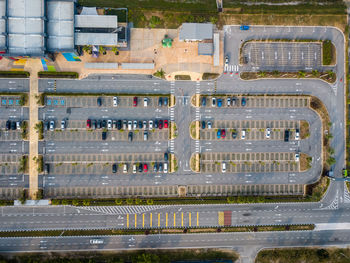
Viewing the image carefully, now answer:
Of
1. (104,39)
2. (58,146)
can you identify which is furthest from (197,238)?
(104,39)

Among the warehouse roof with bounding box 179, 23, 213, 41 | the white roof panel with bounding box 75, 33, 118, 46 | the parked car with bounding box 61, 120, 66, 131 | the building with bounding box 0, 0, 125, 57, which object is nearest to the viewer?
the building with bounding box 0, 0, 125, 57

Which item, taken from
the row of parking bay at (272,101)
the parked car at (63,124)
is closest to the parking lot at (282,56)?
the row of parking bay at (272,101)

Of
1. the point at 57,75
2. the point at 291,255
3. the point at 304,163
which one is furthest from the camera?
the point at 304,163

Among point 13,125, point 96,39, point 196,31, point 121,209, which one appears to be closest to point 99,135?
point 121,209

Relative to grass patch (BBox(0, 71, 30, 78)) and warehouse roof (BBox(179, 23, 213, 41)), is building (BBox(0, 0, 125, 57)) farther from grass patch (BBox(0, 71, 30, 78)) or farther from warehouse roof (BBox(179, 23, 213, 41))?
warehouse roof (BBox(179, 23, 213, 41))

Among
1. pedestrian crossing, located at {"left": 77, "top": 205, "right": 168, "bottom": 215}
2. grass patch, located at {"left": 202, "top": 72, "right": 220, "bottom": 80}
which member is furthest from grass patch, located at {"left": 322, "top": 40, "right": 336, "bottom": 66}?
pedestrian crossing, located at {"left": 77, "top": 205, "right": 168, "bottom": 215}

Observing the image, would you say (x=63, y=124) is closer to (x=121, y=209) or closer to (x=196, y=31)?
(x=121, y=209)
